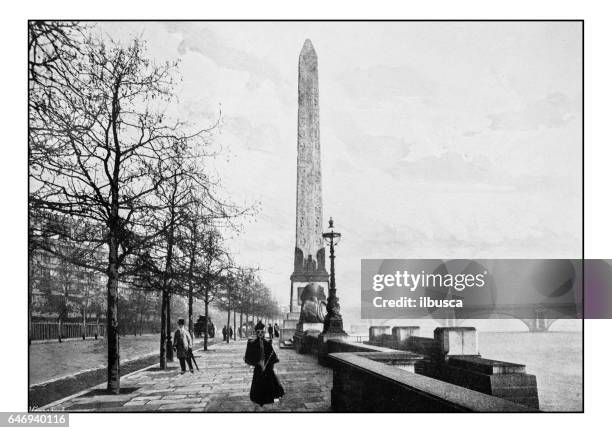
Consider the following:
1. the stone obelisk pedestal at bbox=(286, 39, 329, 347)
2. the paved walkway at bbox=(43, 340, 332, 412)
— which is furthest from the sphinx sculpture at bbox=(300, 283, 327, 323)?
the paved walkway at bbox=(43, 340, 332, 412)

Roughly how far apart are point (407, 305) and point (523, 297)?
105 inches

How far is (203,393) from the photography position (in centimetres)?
1288

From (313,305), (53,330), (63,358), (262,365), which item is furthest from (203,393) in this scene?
(313,305)

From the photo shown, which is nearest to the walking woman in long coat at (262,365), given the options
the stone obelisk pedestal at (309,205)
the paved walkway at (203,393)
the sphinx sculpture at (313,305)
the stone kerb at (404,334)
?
the paved walkway at (203,393)

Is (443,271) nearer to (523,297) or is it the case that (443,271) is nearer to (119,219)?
(523,297)

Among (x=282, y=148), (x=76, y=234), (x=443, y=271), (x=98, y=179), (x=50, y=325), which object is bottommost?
(x=50, y=325)

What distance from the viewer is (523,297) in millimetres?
12852

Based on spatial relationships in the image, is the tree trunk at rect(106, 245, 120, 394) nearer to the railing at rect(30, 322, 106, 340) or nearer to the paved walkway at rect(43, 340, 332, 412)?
the paved walkway at rect(43, 340, 332, 412)

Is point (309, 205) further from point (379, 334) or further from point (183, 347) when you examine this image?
point (183, 347)

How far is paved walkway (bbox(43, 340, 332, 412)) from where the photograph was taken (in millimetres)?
11227

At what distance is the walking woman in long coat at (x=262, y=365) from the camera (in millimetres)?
11047

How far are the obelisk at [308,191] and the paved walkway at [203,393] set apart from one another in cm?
1013

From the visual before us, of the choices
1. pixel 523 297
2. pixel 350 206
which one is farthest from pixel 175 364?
pixel 523 297

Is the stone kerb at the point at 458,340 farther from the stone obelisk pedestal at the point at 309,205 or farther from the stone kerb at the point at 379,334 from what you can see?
the stone obelisk pedestal at the point at 309,205
